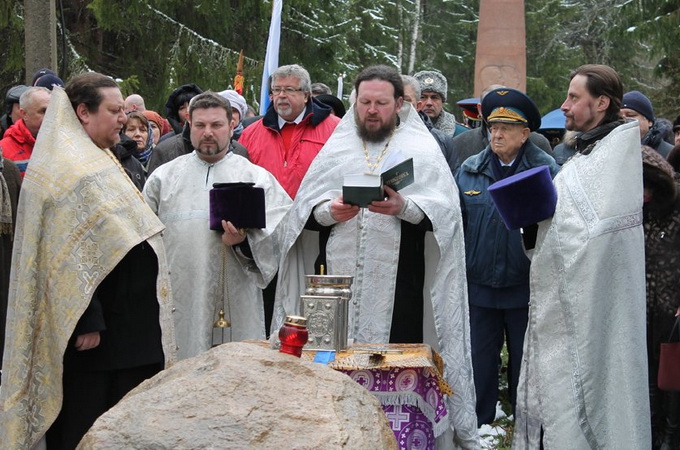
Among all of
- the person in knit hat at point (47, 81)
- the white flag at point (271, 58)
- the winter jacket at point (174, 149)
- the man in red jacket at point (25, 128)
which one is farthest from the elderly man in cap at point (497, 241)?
the person in knit hat at point (47, 81)

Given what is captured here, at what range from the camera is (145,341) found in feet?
15.4

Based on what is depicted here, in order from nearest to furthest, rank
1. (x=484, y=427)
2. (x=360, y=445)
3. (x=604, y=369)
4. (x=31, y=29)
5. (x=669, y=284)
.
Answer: (x=360, y=445) → (x=604, y=369) → (x=669, y=284) → (x=484, y=427) → (x=31, y=29)

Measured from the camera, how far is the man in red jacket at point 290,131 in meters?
6.39

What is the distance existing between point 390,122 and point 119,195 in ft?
5.24

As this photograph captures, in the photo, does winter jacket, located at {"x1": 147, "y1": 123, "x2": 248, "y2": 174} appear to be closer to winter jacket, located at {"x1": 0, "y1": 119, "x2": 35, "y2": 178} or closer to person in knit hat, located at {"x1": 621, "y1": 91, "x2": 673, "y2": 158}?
winter jacket, located at {"x1": 0, "y1": 119, "x2": 35, "y2": 178}

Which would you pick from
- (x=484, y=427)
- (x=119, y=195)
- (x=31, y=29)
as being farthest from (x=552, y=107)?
(x=119, y=195)

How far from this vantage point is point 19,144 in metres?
7.41

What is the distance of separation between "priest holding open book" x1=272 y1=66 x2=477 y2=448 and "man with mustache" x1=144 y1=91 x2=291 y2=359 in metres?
0.29

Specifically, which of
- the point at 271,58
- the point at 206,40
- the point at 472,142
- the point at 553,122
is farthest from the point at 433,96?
the point at 206,40

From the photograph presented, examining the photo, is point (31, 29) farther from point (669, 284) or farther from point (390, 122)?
point (669, 284)

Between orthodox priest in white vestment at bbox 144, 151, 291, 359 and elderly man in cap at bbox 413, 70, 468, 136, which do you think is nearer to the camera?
orthodox priest in white vestment at bbox 144, 151, 291, 359

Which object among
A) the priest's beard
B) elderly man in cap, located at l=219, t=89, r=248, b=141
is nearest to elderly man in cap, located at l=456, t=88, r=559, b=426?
the priest's beard

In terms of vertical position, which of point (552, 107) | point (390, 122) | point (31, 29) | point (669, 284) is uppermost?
point (552, 107)

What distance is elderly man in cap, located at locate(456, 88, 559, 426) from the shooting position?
5.98m
